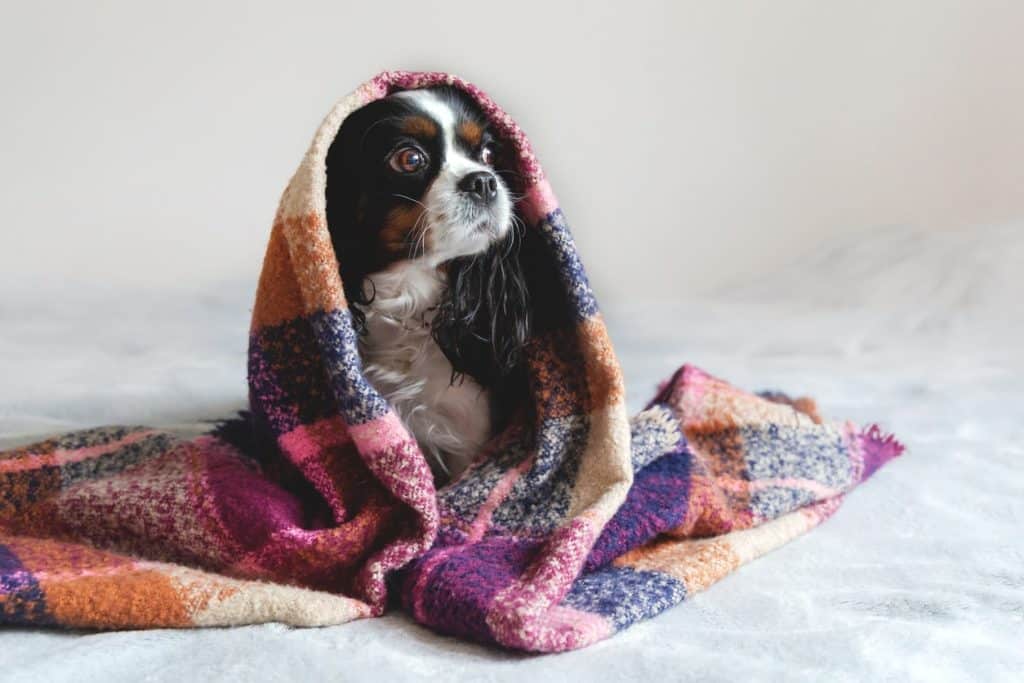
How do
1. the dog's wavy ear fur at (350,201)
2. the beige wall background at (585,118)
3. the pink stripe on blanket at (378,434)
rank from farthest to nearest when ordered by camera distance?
the beige wall background at (585,118)
the dog's wavy ear fur at (350,201)
the pink stripe on blanket at (378,434)

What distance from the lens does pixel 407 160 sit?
1.30 metres

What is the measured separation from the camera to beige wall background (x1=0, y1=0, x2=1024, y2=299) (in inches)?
92.4

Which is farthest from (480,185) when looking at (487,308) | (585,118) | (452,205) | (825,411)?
(585,118)

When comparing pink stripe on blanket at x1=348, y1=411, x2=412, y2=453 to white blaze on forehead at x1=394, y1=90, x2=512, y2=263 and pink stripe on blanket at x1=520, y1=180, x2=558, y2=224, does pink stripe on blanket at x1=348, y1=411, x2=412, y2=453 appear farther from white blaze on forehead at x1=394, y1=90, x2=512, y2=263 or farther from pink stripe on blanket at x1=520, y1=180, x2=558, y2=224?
pink stripe on blanket at x1=520, y1=180, x2=558, y2=224

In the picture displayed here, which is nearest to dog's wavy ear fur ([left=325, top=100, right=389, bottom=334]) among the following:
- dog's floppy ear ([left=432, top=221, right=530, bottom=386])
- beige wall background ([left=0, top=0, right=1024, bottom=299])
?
dog's floppy ear ([left=432, top=221, right=530, bottom=386])

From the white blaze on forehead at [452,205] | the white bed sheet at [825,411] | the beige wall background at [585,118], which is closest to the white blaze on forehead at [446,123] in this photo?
the white blaze on forehead at [452,205]

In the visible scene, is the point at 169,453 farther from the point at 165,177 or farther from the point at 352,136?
the point at 165,177

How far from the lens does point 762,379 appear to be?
224cm

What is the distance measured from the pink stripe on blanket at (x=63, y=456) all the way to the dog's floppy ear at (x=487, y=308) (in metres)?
0.45

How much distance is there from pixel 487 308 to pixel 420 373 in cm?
12

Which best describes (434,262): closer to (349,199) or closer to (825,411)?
(349,199)

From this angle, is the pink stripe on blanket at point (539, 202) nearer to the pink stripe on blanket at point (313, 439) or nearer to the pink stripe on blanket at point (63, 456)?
the pink stripe on blanket at point (313, 439)

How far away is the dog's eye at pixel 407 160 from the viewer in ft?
4.25

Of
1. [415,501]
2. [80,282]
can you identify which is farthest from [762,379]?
[80,282]
